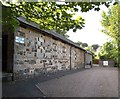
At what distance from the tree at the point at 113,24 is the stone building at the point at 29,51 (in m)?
15.3

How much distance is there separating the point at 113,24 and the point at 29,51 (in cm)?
2234

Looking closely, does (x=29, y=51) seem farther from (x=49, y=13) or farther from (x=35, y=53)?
(x=49, y=13)

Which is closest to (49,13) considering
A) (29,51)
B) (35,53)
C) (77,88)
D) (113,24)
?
(77,88)

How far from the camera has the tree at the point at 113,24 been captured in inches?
1282

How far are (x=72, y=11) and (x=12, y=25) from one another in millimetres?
1847

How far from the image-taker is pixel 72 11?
287 inches

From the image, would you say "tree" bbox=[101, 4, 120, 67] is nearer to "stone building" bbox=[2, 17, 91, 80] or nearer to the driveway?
"stone building" bbox=[2, 17, 91, 80]

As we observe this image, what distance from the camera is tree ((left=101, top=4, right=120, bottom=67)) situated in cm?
3256

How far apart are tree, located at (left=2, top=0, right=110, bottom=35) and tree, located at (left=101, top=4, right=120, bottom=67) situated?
24525 mm

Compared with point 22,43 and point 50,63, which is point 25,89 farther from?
point 50,63

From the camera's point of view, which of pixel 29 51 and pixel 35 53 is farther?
pixel 35 53

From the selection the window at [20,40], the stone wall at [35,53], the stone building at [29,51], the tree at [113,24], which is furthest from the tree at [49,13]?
the tree at [113,24]

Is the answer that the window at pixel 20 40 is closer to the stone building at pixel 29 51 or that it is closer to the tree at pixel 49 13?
the stone building at pixel 29 51

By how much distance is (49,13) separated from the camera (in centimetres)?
738
